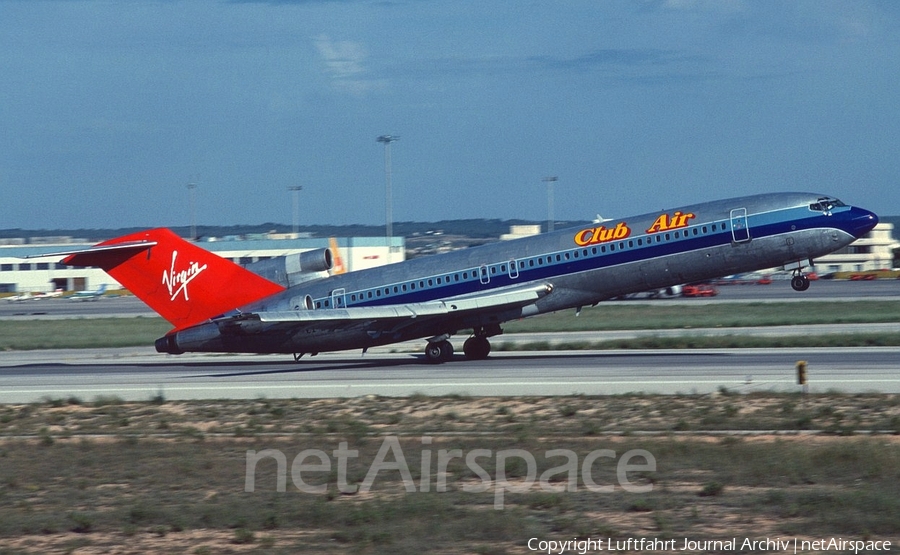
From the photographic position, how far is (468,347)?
34844mm

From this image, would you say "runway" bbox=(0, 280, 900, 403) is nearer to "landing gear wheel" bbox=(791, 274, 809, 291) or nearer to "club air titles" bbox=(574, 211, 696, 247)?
"landing gear wheel" bbox=(791, 274, 809, 291)

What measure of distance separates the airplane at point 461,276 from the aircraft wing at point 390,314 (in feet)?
0.16

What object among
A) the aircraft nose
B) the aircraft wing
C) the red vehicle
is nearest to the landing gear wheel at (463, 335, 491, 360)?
the aircraft wing

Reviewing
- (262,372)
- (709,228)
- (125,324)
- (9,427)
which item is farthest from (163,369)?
(125,324)

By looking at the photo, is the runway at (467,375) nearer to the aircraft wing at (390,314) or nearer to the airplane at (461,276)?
the airplane at (461,276)

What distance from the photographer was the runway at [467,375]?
25.1 m

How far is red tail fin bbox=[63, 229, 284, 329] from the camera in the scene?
112 feet

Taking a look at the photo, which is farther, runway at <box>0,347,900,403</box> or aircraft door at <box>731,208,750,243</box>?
aircraft door at <box>731,208,750,243</box>

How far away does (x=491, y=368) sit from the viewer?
31.0 metres

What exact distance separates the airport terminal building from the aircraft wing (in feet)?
219
